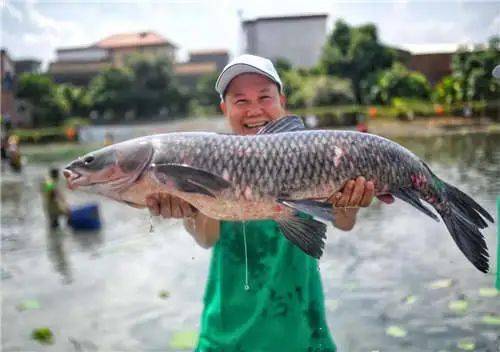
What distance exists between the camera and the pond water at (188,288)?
5.96 m

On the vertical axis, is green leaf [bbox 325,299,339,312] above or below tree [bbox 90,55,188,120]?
above

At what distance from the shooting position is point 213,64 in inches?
2594

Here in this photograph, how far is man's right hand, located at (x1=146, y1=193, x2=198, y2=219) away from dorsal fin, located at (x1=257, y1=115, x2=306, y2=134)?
48 centimetres

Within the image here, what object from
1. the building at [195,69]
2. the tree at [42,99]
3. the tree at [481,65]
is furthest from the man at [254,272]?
the building at [195,69]

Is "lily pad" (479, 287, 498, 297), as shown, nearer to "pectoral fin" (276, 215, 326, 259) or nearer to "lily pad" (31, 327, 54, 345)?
"pectoral fin" (276, 215, 326, 259)

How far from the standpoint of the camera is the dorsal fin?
2359 mm

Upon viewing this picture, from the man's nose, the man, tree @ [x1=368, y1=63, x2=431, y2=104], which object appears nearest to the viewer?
the man

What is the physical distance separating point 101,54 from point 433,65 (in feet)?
199

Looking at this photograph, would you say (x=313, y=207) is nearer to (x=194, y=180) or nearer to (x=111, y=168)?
(x=194, y=180)

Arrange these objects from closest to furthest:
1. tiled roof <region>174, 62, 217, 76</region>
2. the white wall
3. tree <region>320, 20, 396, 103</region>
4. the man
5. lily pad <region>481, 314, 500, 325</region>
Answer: the man < lily pad <region>481, 314, 500, 325</region> < tree <region>320, 20, 396, 103</region> < tiled roof <region>174, 62, 217, 76</region> < the white wall

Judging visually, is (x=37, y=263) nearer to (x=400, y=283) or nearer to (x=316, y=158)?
(x=400, y=283)

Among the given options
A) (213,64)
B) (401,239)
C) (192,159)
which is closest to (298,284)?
(192,159)

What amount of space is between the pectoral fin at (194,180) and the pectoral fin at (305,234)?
305mm

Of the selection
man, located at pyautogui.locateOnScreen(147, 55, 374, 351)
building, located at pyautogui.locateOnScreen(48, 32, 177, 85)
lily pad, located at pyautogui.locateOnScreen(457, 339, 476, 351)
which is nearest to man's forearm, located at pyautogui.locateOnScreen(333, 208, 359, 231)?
man, located at pyautogui.locateOnScreen(147, 55, 374, 351)
